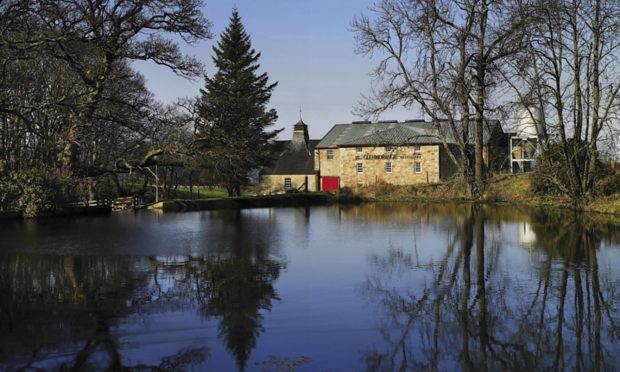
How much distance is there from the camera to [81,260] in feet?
40.5

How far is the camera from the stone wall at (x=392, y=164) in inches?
1887

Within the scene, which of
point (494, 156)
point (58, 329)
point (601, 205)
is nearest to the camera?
point (58, 329)

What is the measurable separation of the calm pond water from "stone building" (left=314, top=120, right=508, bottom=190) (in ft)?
104

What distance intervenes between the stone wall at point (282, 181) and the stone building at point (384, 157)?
0.81m

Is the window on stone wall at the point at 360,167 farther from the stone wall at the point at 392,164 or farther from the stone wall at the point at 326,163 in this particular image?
the stone wall at the point at 326,163

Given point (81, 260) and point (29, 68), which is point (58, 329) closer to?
point (81, 260)

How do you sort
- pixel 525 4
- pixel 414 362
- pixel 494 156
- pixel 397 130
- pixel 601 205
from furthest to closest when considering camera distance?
pixel 397 130 < pixel 494 156 < pixel 525 4 < pixel 601 205 < pixel 414 362

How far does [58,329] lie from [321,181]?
153 feet

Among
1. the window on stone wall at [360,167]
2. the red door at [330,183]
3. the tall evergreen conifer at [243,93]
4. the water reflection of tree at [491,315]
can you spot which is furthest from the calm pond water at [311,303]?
the red door at [330,183]

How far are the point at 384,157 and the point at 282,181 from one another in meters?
11.2

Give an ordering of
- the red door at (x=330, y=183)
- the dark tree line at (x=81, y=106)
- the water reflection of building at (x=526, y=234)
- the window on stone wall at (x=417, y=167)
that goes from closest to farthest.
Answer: the water reflection of building at (x=526, y=234)
the dark tree line at (x=81, y=106)
the window on stone wall at (x=417, y=167)
the red door at (x=330, y=183)

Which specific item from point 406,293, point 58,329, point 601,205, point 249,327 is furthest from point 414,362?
point 601,205

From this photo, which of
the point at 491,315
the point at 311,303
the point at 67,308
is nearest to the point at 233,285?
the point at 311,303

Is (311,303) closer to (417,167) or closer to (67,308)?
Answer: (67,308)
